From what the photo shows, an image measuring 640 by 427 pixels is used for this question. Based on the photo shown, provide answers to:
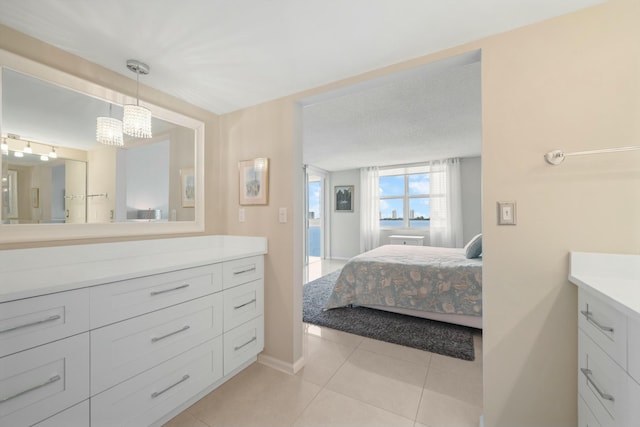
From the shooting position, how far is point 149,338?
1.29m

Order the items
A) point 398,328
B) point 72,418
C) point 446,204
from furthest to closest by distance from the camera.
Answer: point 446,204 → point 398,328 → point 72,418

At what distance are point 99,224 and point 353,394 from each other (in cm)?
195

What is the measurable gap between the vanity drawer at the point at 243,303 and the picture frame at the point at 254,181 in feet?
2.17

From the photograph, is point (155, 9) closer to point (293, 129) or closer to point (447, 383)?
point (293, 129)

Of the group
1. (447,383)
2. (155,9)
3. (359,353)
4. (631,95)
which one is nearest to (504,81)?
(631,95)

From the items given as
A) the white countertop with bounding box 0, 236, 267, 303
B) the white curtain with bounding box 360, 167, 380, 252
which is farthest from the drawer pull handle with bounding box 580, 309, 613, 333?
the white curtain with bounding box 360, 167, 380, 252

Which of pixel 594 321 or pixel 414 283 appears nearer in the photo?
pixel 594 321

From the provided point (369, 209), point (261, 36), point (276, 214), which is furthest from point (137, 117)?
point (369, 209)

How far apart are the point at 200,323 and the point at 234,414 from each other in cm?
56

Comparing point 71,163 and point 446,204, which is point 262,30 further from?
point 446,204

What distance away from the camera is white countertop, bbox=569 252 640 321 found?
948mm

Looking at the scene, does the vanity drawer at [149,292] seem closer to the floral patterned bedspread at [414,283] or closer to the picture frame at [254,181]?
the picture frame at [254,181]

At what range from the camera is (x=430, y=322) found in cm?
268

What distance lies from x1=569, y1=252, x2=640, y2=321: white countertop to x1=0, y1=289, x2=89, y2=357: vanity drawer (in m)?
2.04
